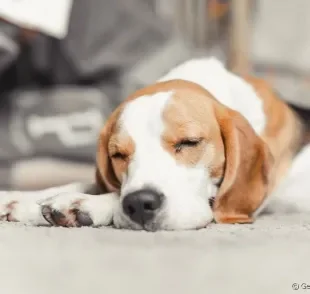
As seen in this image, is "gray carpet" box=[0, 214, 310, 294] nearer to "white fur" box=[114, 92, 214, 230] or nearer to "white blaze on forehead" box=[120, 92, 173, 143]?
"white fur" box=[114, 92, 214, 230]

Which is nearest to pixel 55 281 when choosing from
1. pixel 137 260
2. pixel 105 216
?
pixel 137 260

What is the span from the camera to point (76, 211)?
1.41 m

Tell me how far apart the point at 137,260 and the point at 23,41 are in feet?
6.26

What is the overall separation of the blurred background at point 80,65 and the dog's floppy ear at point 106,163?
704 mm

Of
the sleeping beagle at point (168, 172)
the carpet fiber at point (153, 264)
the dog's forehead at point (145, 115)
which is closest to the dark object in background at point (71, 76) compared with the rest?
the sleeping beagle at point (168, 172)

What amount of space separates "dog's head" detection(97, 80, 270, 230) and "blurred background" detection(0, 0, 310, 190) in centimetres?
59

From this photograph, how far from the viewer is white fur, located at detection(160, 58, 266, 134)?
1.77 meters

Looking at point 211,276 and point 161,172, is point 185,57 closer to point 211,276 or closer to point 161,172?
point 161,172

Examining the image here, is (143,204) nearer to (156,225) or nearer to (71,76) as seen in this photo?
(156,225)

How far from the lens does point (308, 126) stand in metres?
1.99

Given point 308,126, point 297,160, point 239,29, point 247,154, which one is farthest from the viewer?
point 239,29

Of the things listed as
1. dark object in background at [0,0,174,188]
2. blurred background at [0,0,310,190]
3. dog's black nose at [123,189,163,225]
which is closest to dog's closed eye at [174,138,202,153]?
dog's black nose at [123,189,163,225]

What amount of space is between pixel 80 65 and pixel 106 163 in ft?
3.92

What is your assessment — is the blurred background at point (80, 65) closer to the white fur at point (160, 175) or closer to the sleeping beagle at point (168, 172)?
the sleeping beagle at point (168, 172)
